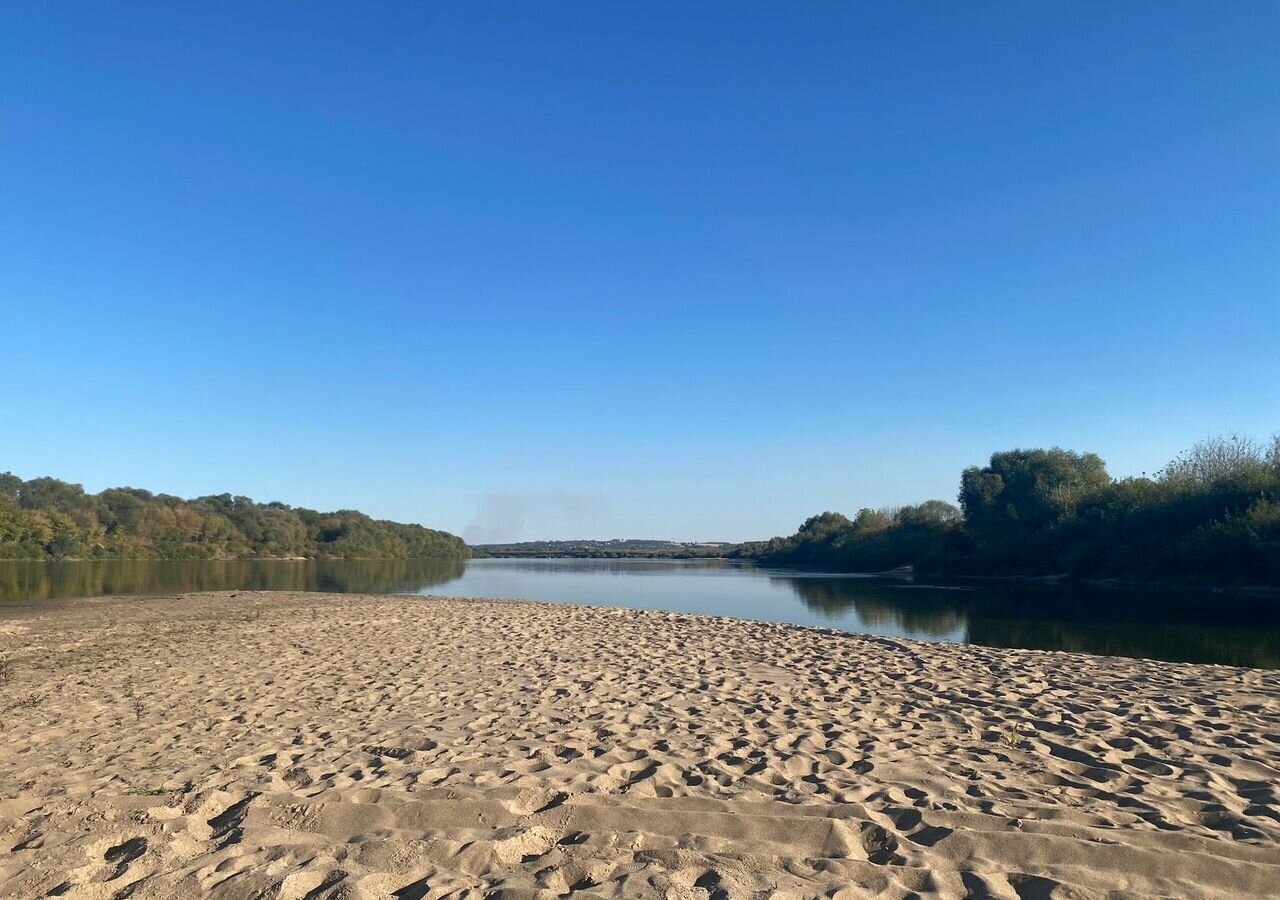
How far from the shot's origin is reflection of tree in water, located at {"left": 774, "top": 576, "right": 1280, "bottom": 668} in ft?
58.4

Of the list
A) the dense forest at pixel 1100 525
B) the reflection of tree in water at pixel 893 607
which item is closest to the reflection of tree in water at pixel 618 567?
the dense forest at pixel 1100 525

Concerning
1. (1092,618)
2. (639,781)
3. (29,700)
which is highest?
(29,700)

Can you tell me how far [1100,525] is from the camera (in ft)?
166

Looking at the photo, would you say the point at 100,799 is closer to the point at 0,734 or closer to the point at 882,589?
the point at 0,734

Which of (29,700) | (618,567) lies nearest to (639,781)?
(29,700)

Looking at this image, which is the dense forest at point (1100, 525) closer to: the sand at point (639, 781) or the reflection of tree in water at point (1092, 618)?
the reflection of tree in water at point (1092, 618)

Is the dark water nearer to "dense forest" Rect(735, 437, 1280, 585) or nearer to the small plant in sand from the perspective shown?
"dense forest" Rect(735, 437, 1280, 585)

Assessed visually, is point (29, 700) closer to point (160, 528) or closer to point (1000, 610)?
point (1000, 610)

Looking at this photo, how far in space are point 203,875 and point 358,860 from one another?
760 mm

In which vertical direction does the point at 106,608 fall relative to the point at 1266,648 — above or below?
above

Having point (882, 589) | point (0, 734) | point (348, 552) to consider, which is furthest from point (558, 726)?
point (348, 552)

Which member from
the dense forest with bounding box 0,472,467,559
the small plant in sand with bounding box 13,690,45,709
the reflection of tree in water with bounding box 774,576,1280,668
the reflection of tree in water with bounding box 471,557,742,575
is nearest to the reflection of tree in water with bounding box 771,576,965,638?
the reflection of tree in water with bounding box 774,576,1280,668

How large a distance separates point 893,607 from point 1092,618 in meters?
7.86

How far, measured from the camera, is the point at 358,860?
14.2 feet
